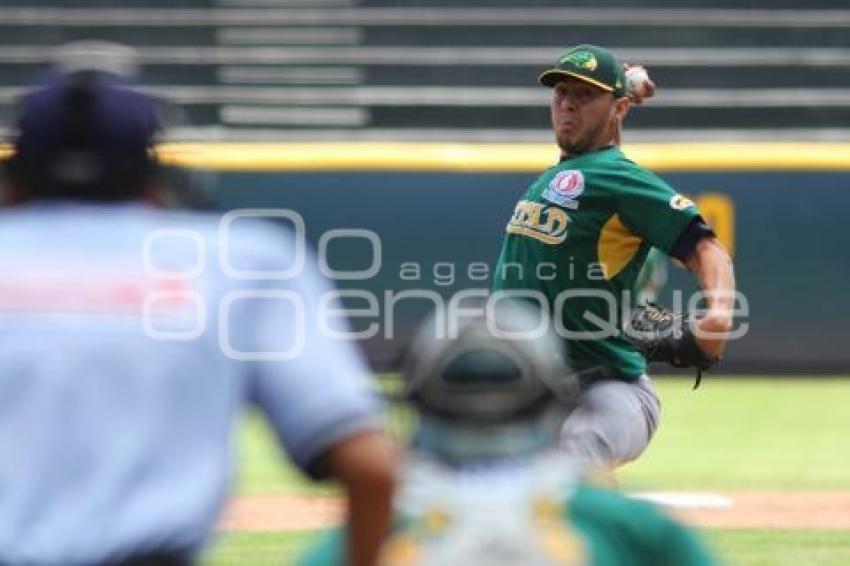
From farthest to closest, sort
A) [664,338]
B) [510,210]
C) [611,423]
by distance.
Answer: [510,210] → [664,338] → [611,423]

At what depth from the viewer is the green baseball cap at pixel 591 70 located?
6.36 meters

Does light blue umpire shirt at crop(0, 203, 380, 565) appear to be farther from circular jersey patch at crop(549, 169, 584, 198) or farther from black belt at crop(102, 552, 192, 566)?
circular jersey patch at crop(549, 169, 584, 198)

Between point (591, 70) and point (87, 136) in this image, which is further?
point (591, 70)

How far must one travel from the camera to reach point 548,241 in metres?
6.21

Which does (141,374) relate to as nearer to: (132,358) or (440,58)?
(132,358)

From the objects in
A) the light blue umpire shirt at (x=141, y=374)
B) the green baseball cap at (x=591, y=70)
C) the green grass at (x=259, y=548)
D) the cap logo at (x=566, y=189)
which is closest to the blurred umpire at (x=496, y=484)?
the light blue umpire shirt at (x=141, y=374)

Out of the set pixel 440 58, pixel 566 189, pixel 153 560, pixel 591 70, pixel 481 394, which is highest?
pixel 481 394

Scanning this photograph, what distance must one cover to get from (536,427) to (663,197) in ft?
11.2

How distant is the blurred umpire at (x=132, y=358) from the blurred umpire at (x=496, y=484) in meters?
0.09

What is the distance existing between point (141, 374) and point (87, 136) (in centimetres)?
35

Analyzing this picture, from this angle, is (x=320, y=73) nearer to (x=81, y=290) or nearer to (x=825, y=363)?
(x=825, y=363)

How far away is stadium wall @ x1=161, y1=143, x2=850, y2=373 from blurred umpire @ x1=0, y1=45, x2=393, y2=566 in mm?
12288

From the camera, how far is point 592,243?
245 inches

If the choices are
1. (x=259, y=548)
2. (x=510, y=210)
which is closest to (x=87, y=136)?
(x=259, y=548)
